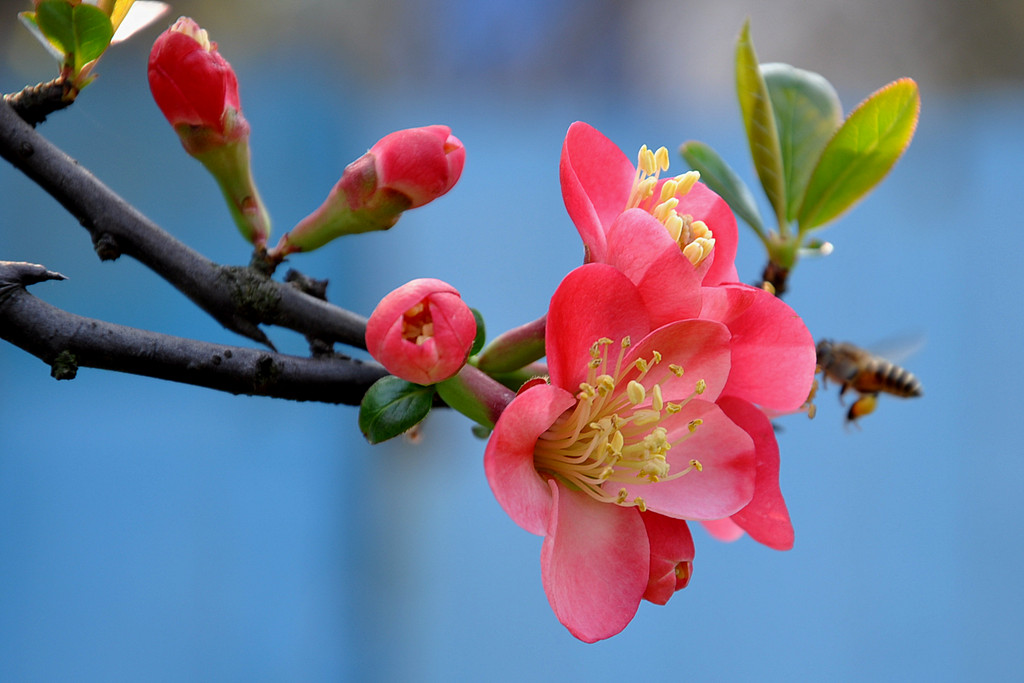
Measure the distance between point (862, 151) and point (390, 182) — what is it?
37cm

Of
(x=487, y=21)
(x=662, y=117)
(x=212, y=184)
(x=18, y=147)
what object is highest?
(x=487, y=21)

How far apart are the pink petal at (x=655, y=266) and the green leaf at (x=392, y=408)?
0.40 feet

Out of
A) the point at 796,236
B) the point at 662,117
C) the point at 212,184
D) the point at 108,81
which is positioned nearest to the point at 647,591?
the point at 796,236

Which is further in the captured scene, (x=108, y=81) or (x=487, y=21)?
(x=487, y=21)

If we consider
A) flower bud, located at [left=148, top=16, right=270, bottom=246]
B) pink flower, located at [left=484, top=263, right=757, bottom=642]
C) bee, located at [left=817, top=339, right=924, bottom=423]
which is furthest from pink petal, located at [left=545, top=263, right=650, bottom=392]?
bee, located at [left=817, top=339, right=924, bottom=423]

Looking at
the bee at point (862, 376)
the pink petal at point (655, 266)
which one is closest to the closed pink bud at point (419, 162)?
the pink petal at point (655, 266)

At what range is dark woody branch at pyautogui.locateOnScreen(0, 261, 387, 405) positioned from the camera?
0.38 metres

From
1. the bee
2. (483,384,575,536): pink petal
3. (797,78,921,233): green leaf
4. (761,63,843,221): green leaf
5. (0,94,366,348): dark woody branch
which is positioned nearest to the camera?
(483,384,575,536): pink petal

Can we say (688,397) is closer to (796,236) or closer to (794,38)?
(796,236)

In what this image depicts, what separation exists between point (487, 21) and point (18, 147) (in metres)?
2.12

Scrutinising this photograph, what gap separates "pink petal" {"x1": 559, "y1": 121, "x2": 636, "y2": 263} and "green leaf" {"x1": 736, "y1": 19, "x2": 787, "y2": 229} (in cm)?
17

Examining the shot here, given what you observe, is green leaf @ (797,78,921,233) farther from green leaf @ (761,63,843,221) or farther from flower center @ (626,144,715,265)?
flower center @ (626,144,715,265)

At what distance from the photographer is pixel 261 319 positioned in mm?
460

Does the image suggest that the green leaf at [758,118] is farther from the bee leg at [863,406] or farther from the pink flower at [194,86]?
the pink flower at [194,86]
